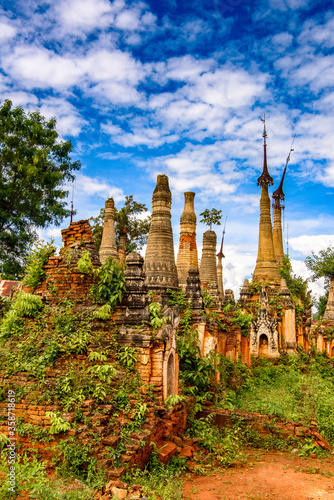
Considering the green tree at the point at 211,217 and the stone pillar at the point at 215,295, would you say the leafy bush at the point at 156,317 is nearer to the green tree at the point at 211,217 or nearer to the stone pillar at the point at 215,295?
the stone pillar at the point at 215,295

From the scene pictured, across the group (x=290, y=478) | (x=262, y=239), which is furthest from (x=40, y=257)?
(x=262, y=239)

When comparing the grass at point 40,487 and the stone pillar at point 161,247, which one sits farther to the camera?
the stone pillar at point 161,247

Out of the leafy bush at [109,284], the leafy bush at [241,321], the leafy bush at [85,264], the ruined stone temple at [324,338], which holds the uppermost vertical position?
the leafy bush at [85,264]

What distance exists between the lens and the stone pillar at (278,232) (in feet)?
97.5

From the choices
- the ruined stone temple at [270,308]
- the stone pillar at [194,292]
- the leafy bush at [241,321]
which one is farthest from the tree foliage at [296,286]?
the stone pillar at [194,292]

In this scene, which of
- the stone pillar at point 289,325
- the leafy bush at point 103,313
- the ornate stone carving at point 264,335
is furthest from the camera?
the stone pillar at point 289,325

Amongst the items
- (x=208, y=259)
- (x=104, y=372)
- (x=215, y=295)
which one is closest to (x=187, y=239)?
(x=215, y=295)

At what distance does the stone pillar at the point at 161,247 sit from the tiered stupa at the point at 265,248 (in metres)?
12.1

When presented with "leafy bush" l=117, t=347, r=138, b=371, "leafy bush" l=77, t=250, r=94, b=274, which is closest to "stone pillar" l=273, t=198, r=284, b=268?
"leafy bush" l=77, t=250, r=94, b=274

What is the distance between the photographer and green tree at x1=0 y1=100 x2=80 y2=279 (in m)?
20.8

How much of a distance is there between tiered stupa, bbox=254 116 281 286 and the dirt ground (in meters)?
15.3

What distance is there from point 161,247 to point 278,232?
20.5 m

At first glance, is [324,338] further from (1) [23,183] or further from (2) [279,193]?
(1) [23,183]

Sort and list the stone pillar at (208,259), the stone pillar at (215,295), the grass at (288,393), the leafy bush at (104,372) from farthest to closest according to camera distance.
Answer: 1. the stone pillar at (208,259)
2. the stone pillar at (215,295)
3. the grass at (288,393)
4. the leafy bush at (104,372)
